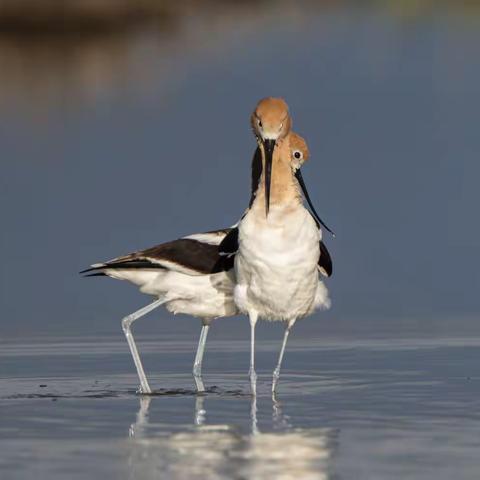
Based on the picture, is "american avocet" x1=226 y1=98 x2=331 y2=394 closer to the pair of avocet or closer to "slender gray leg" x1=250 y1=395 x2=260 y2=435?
the pair of avocet

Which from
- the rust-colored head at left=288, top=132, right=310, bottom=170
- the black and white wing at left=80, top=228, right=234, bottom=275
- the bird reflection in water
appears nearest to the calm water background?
the bird reflection in water

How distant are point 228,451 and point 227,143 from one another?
36.1 feet

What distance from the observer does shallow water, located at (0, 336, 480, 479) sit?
8.45m

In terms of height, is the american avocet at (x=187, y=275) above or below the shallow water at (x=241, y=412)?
above

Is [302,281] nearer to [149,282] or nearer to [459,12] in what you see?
[149,282]

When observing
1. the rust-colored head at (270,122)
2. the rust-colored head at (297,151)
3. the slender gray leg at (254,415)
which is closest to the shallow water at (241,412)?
the slender gray leg at (254,415)

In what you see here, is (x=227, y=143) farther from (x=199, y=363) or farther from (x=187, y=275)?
(x=199, y=363)

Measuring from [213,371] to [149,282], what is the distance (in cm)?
66

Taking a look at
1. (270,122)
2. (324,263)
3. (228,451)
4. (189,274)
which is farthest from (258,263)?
(228,451)

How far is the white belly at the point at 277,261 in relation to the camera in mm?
11320

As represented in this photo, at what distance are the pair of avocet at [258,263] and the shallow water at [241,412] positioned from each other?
1.04 ft

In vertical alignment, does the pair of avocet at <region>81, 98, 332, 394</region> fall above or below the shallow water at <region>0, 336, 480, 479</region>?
above

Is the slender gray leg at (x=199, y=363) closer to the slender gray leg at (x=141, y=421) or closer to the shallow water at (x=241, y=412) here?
the shallow water at (x=241, y=412)

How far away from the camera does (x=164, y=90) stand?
2158 centimetres
